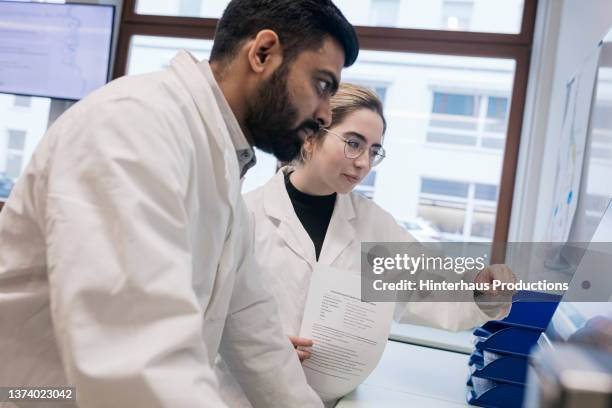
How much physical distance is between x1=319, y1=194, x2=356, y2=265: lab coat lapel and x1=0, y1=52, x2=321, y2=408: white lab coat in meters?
0.52

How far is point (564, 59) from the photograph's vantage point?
6.14 ft

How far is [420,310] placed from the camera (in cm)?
131

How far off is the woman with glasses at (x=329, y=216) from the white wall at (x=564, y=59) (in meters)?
0.67

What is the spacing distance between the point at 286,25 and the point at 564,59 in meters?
1.43

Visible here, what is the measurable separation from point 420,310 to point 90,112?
0.95 metres

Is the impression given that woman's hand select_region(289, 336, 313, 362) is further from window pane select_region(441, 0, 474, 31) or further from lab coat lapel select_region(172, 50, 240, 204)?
window pane select_region(441, 0, 474, 31)

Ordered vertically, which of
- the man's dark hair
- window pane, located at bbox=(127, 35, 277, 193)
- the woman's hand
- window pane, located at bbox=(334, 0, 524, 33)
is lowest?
the woman's hand

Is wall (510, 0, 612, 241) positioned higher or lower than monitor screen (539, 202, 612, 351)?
higher

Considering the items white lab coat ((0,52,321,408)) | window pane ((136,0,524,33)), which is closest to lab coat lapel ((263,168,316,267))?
white lab coat ((0,52,321,408))

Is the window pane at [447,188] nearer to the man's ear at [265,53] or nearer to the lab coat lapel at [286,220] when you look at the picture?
the lab coat lapel at [286,220]

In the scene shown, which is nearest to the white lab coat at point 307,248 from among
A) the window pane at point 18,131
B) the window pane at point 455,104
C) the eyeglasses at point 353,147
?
the eyeglasses at point 353,147

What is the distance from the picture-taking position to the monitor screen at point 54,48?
2.53 metres

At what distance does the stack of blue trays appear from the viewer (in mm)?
1048

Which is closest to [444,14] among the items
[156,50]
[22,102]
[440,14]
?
[440,14]
